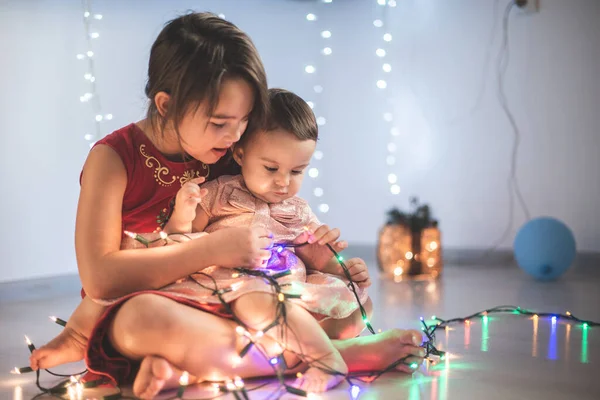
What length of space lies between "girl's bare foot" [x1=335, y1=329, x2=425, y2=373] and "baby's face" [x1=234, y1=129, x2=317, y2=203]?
1.21 feet

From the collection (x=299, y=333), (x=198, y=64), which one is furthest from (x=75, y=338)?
(x=198, y=64)

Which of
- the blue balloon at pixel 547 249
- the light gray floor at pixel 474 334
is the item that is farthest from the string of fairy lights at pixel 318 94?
the blue balloon at pixel 547 249

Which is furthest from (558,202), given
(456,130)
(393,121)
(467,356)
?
(467,356)

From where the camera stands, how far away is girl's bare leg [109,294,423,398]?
1.32 metres

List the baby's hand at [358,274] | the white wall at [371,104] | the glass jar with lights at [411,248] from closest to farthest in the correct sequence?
the baby's hand at [358,274] < the white wall at [371,104] < the glass jar with lights at [411,248]

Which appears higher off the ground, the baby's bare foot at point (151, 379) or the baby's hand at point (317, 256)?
the baby's hand at point (317, 256)

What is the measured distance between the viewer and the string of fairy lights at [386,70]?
345 centimetres

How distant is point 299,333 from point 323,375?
91 millimetres

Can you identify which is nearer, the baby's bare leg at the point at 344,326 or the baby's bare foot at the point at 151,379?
the baby's bare foot at the point at 151,379

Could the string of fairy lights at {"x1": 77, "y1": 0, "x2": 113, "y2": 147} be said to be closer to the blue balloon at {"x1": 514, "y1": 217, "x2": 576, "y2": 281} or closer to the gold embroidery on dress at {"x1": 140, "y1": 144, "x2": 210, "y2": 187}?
the gold embroidery on dress at {"x1": 140, "y1": 144, "x2": 210, "y2": 187}

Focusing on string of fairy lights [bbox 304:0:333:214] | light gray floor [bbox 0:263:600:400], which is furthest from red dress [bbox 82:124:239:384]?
string of fairy lights [bbox 304:0:333:214]

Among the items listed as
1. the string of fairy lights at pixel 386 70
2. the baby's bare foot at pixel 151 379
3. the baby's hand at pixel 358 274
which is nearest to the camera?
the baby's bare foot at pixel 151 379

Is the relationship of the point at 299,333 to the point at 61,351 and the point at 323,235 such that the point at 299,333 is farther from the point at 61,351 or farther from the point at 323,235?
the point at 61,351

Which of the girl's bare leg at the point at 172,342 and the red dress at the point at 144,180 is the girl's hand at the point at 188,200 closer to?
the red dress at the point at 144,180
